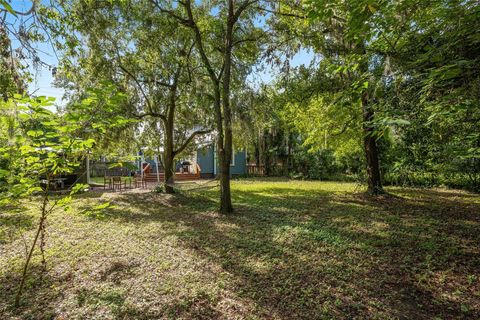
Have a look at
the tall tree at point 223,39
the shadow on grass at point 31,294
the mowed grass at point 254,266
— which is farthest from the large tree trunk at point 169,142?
the shadow on grass at point 31,294

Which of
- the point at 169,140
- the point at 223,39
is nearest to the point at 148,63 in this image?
the point at 169,140

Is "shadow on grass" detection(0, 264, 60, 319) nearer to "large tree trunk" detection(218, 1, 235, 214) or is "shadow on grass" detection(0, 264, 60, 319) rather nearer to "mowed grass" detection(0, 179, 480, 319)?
"mowed grass" detection(0, 179, 480, 319)

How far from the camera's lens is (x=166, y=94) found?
854 centimetres

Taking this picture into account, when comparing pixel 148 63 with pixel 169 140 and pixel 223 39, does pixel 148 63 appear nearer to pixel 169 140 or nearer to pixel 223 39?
pixel 169 140

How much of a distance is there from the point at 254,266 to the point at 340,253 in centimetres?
134

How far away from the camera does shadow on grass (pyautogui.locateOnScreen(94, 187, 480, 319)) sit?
275 centimetres

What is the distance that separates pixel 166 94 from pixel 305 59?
4.44 meters

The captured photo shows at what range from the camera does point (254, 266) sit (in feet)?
11.8

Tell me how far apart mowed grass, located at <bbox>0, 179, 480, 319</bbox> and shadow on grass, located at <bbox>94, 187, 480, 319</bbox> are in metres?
0.02

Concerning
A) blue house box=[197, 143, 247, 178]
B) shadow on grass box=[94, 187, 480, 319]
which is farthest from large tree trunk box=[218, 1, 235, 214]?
blue house box=[197, 143, 247, 178]

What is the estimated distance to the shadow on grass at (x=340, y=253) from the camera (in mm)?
2746

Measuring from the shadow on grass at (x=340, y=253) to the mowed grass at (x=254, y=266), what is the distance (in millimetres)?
18

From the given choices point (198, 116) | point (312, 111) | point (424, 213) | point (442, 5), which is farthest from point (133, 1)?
point (424, 213)

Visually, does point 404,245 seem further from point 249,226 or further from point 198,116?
point 198,116
